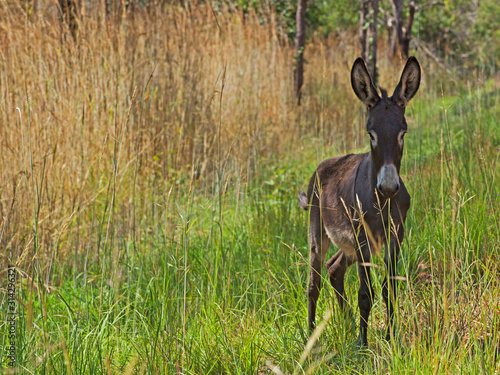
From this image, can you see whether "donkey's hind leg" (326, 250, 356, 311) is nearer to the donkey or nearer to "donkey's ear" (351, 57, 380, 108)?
the donkey

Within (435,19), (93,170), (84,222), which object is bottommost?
(84,222)

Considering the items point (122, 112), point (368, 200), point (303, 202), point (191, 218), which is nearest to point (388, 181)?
point (368, 200)

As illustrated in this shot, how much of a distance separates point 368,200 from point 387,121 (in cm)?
46

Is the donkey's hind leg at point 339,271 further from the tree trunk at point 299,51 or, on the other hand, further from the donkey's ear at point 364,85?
the tree trunk at point 299,51

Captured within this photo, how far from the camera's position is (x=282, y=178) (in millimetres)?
5965

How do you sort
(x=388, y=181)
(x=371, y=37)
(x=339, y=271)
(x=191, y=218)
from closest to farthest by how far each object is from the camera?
(x=388, y=181), (x=339, y=271), (x=191, y=218), (x=371, y=37)

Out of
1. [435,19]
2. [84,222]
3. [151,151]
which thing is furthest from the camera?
[435,19]

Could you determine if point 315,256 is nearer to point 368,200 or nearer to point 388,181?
point 368,200

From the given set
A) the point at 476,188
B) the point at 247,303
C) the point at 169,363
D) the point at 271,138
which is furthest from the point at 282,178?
the point at 169,363

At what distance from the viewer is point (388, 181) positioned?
239 centimetres

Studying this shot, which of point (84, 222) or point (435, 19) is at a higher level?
point (435, 19)

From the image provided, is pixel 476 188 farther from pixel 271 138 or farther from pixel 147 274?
pixel 271 138

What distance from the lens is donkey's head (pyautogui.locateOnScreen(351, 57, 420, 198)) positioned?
243 centimetres

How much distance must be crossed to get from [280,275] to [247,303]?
0.38 meters
